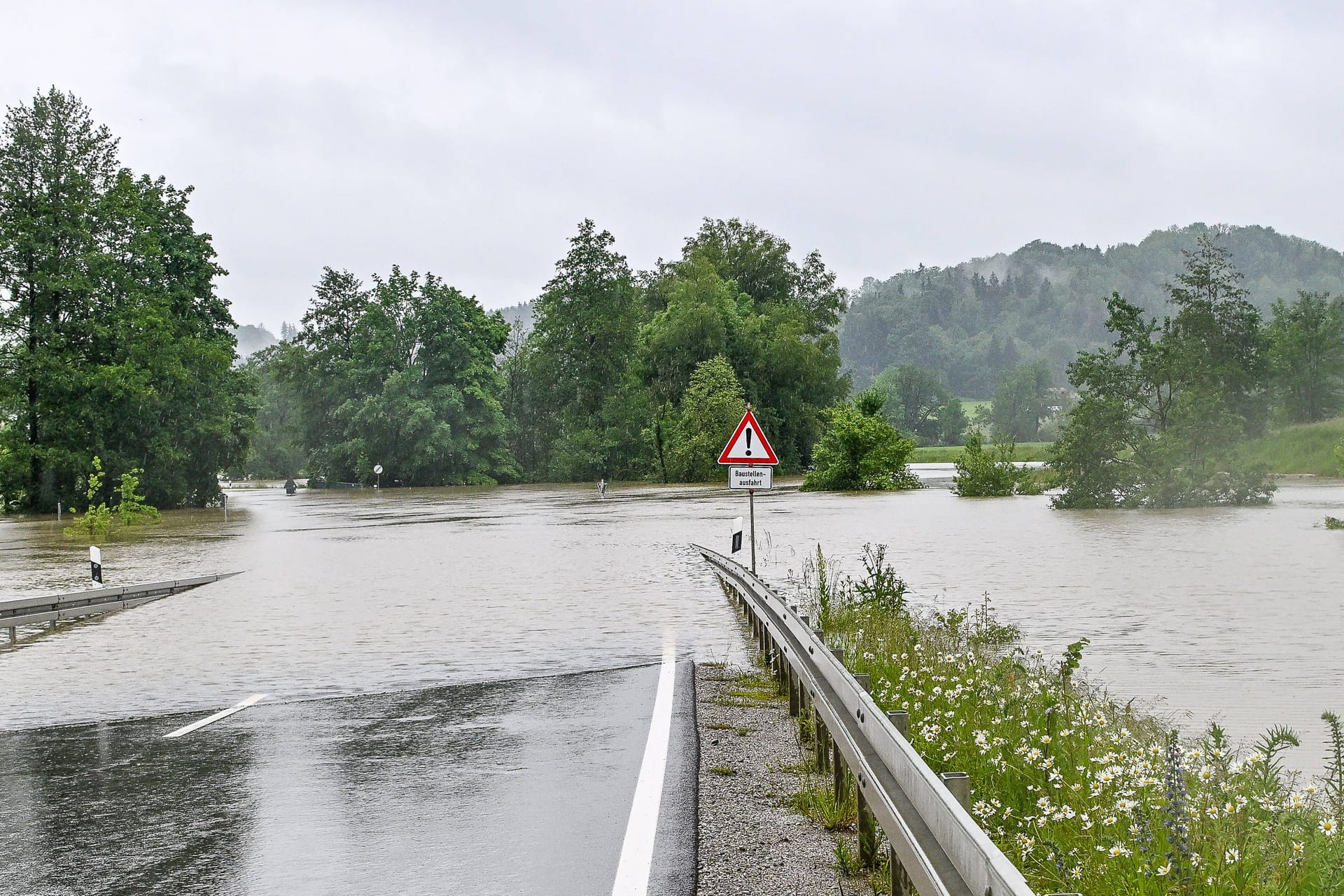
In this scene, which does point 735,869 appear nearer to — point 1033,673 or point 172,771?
point 172,771

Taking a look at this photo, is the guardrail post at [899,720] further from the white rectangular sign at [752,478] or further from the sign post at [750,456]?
the white rectangular sign at [752,478]

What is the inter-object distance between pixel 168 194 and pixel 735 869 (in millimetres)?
75978

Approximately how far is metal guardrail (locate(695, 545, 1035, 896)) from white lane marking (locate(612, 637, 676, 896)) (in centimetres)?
101

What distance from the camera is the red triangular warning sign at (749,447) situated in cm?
2100

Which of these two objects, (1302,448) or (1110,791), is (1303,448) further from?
(1110,791)

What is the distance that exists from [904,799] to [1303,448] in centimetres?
8684

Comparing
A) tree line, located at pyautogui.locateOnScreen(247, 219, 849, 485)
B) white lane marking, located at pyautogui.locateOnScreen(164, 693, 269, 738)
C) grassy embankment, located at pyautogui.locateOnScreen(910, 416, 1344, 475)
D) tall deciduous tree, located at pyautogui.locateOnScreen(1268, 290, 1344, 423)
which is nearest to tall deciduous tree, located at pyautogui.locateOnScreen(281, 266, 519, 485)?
tree line, located at pyautogui.locateOnScreen(247, 219, 849, 485)

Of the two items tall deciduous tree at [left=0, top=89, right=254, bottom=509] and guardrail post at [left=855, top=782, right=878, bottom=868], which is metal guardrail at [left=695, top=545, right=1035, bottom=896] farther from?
tall deciduous tree at [left=0, top=89, right=254, bottom=509]

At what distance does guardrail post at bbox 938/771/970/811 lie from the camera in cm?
428

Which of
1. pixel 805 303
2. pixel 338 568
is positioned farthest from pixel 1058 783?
pixel 805 303

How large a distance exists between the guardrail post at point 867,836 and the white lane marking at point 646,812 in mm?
953

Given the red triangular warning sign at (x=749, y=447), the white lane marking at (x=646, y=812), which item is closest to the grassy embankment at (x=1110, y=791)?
the white lane marking at (x=646, y=812)

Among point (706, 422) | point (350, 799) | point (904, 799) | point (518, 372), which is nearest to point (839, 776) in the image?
point (904, 799)

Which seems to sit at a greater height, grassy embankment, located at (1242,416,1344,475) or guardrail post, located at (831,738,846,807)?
grassy embankment, located at (1242,416,1344,475)
